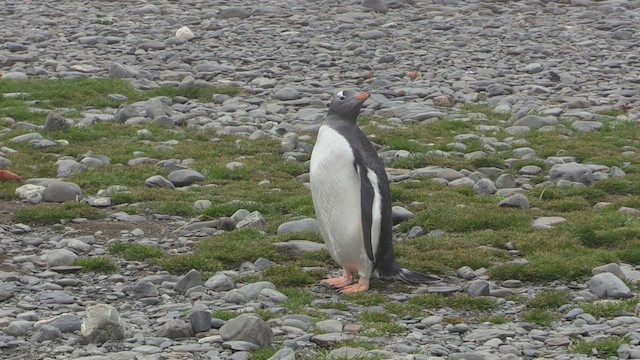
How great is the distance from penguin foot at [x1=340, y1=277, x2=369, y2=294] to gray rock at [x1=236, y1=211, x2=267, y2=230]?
1.70m

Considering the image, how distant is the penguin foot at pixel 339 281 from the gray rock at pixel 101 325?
1949 mm

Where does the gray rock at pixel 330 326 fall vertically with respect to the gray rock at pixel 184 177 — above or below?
above

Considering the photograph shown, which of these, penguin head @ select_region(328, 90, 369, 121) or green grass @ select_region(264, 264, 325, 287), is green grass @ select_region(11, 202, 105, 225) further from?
penguin head @ select_region(328, 90, 369, 121)

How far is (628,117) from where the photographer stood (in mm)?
14406

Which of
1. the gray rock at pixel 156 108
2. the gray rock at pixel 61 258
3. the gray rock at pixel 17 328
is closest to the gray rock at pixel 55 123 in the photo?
the gray rock at pixel 156 108

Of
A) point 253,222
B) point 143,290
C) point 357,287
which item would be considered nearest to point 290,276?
point 357,287

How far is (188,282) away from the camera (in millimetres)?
7691

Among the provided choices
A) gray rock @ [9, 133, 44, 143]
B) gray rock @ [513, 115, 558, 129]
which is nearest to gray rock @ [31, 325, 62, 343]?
gray rock @ [9, 133, 44, 143]

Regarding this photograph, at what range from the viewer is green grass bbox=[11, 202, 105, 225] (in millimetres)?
9477

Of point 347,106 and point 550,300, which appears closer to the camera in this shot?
point 550,300

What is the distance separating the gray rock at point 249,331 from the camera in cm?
623

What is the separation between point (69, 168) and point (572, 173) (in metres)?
4.86

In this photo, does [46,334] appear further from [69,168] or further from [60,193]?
[69,168]

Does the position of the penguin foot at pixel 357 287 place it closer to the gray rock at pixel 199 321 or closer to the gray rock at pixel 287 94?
the gray rock at pixel 199 321
